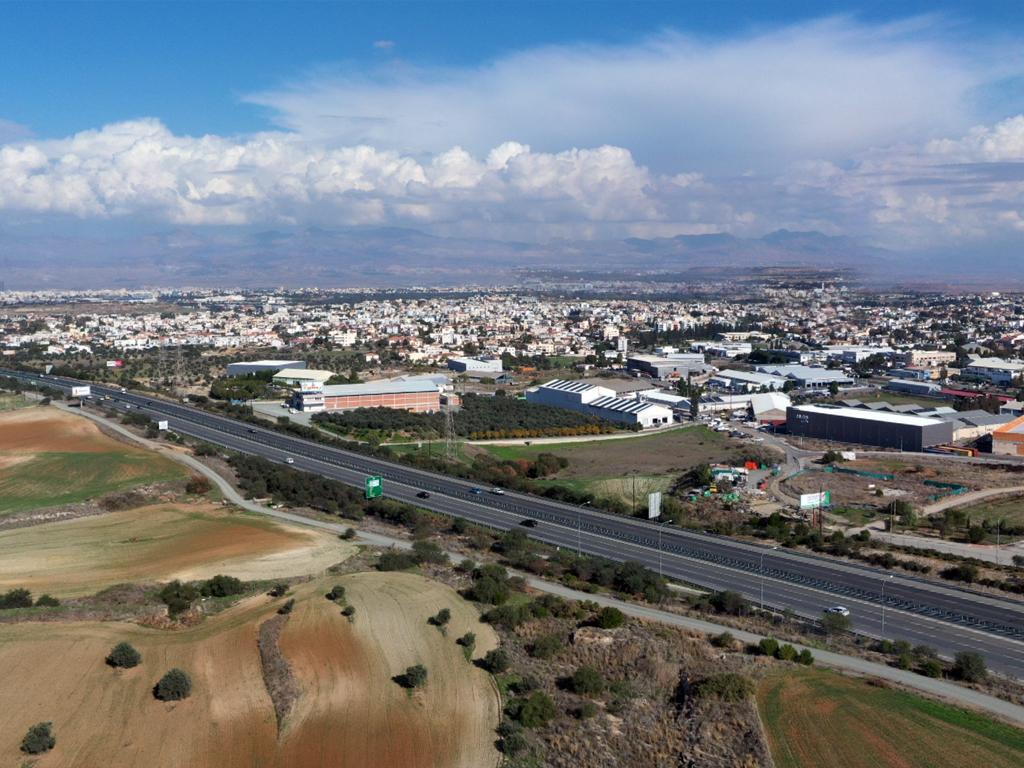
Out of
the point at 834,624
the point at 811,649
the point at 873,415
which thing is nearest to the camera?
the point at 811,649

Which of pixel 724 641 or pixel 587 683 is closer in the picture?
pixel 587 683

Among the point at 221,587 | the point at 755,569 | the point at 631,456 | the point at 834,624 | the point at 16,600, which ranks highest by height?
the point at 16,600

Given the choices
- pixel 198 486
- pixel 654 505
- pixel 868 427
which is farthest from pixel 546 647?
pixel 868 427

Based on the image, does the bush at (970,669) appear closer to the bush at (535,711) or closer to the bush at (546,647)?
the bush at (546,647)

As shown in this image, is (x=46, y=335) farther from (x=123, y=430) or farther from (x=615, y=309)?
(x=615, y=309)

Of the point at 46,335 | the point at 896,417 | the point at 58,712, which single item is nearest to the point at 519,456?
the point at 896,417

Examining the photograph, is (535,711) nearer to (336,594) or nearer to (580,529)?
(336,594)

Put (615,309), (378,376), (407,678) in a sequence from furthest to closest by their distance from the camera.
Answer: (615,309) → (378,376) → (407,678)
